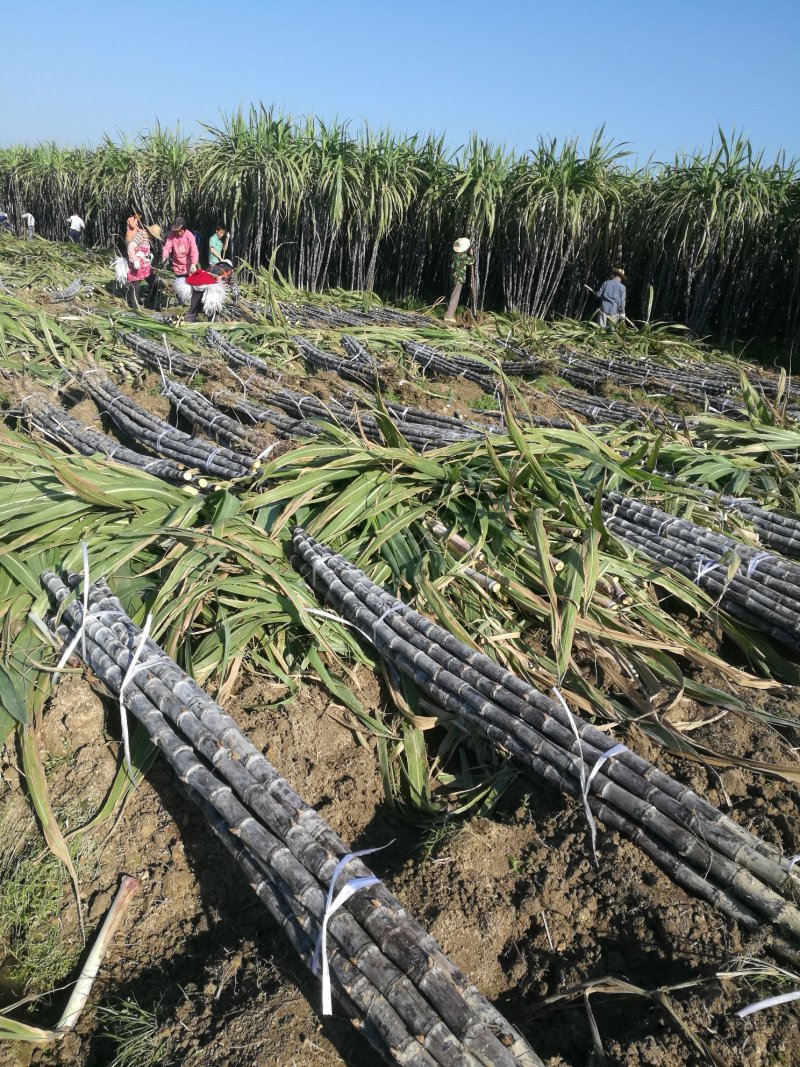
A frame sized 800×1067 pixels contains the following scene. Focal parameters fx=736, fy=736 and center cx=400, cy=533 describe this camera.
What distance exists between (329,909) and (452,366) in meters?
5.57

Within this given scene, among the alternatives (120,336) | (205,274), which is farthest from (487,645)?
(205,274)

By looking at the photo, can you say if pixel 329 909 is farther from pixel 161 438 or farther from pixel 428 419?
pixel 428 419

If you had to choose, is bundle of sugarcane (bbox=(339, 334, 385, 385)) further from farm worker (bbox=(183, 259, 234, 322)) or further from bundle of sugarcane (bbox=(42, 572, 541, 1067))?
bundle of sugarcane (bbox=(42, 572, 541, 1067))

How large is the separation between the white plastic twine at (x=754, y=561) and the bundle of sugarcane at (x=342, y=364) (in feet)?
11.7

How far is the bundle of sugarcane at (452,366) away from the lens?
6.35m

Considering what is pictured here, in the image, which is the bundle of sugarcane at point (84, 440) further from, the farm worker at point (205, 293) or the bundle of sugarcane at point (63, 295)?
the bundle of sugarcane at point (63, 295)

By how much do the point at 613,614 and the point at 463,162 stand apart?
1036cm

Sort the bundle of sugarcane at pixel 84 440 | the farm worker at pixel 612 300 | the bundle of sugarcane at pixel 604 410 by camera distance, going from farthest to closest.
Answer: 1. the farm worker at pixel 612 300
2. the bundle of sugarcane at pixel 604 410
3. the bundle of sugarcane at pixel 84 440

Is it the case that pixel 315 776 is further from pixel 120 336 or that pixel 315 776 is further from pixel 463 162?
pixel 463 162

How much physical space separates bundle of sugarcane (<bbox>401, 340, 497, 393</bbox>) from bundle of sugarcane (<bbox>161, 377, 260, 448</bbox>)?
2.30 m

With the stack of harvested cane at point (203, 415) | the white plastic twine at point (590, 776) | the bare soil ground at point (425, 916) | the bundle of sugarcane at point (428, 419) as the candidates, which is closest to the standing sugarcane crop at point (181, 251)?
the stack of harvested cane at point (203, 415)

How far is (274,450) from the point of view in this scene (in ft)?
12.3

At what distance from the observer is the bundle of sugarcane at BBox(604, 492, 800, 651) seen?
2650mm

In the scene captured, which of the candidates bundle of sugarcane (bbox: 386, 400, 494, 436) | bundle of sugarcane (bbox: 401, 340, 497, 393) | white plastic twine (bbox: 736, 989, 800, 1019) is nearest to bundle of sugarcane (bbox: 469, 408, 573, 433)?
bundle of sugarcane (bbox: 386, 400, 494, 436)
